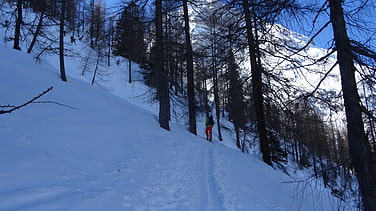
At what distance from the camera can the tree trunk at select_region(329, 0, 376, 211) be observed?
3021 mm

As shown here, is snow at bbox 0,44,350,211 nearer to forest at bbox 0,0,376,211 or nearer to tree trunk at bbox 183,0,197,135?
forest at bbox 0,0,376,211

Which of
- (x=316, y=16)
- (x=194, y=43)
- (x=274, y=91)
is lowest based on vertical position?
(x=274, y=91)

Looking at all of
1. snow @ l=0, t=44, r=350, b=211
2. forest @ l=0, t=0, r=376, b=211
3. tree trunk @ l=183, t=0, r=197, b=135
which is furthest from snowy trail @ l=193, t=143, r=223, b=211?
tree trunk @ l=183, t=0, r=197, b=135

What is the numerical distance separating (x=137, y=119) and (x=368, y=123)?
8255 millimetres

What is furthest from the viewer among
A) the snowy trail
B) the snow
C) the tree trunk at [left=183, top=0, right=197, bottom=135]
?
the tree trunk at [left=183, top=0, right=197, bottom=135]

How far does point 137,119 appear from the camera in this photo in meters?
9.84

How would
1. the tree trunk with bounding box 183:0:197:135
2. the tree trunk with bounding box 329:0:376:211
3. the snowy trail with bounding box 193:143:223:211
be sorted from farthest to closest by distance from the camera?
the tree trunk with bounding box 183:0:197:135
the snowy trail with bounding box 193:143:223:211
the tree trunk with bounding box 329:0:376:211

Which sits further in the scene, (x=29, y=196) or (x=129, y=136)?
(x=129, y=136)

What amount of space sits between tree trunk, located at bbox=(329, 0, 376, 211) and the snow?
567mm

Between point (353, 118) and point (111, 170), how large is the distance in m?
4.46

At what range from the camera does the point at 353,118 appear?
318 centimetres

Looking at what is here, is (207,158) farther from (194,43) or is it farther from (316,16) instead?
(194,43)

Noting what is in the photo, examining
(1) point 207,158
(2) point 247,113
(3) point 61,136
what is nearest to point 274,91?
(2) point 247,113

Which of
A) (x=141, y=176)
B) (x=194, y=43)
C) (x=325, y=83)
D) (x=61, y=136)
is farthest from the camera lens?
(x=194, y=43)
